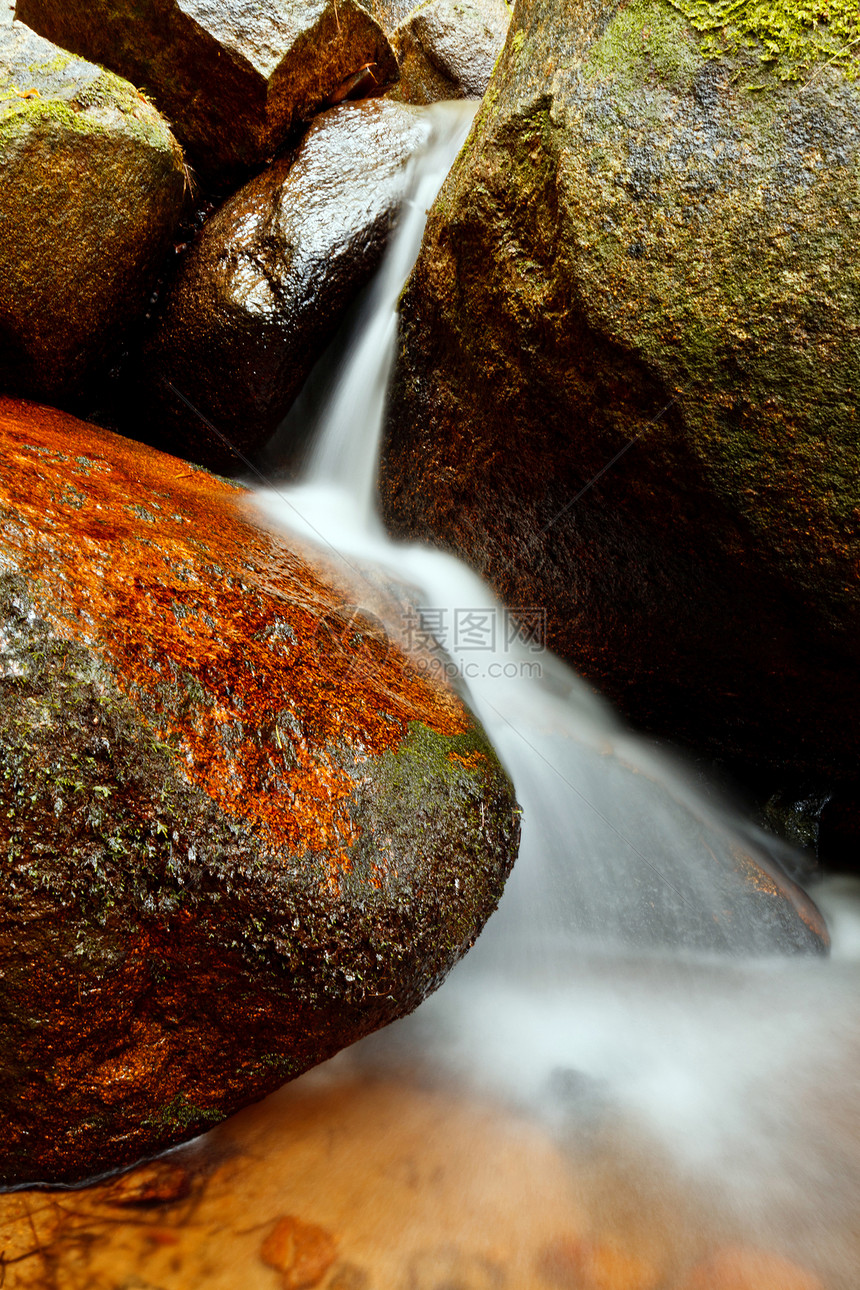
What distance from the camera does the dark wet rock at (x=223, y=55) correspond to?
4227 mm

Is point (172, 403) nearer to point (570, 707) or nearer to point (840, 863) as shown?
point (570, 707)

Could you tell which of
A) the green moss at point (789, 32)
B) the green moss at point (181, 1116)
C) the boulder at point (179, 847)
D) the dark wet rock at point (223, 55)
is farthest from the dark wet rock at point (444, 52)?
the green moss at point (181, 1116)

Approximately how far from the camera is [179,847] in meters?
1.66

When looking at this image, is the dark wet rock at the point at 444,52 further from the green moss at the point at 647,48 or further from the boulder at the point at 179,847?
the boulder at the point at 179,847

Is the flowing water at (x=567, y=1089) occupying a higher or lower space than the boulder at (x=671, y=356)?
lower

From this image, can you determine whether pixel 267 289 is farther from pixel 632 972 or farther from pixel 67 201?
pixel 632 972

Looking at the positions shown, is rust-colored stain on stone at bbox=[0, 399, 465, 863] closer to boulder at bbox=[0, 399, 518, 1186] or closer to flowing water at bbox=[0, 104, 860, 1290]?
boulder at bbox=[0, 399, 518, 1186]

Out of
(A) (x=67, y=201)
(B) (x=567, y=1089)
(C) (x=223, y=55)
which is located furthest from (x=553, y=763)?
(C) (x=223, y=55)

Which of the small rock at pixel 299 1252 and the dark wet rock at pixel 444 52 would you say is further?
the dark wet rock at pixel 444 52

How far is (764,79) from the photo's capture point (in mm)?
2396

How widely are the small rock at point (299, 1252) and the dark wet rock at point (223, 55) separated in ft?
18.5

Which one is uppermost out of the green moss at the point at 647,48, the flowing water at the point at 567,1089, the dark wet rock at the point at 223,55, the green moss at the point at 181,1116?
the green moss at the point at 647,48

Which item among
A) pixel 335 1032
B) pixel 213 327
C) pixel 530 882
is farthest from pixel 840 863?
pixel 213 327

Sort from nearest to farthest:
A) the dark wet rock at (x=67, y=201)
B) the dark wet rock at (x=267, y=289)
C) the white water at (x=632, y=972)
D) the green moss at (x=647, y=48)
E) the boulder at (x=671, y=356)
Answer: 1. the white water at (x=632, y=972)
2. the boulder at (x=671, y=356)
3. the green moss at (x=647, y=48)
4. the dark wet rock at (x=67, y=201)
5. the dark wet rock at (x=267, y=289)
